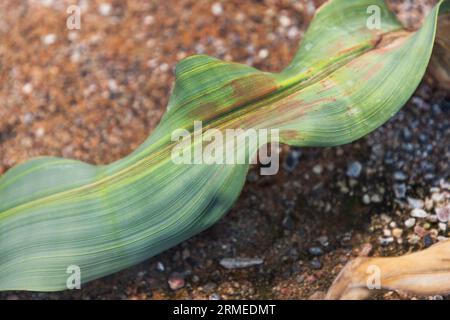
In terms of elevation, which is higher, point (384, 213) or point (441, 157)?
point (441, 157)

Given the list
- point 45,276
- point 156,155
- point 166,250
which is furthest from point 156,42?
point 45,276

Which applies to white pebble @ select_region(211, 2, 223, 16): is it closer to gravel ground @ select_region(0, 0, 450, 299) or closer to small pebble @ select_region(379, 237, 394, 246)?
gravel ground @ select_region(0, 0, 450, 299)

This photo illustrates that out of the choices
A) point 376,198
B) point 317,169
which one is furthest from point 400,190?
point 317,169

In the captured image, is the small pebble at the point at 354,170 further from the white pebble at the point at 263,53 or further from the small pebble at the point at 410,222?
the white pebble at the point at 263,53

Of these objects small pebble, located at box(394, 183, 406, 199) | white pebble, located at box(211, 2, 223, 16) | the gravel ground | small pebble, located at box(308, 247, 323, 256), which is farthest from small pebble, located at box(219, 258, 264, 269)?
white pebble, located at box(211, 2, 223, 16)

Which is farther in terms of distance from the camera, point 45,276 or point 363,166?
point 363,166

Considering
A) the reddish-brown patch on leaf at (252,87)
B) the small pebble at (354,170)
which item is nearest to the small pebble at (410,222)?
the small pebble at (354,170)

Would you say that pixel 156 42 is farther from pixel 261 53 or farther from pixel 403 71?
pixel 403 71

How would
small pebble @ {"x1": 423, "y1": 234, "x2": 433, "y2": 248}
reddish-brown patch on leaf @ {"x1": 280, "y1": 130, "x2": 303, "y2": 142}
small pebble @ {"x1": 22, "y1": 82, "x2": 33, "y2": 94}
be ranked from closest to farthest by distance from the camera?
1. reddish-brown patch on leaf @ {"x1": 280, "y1": 130, "x2": 303, "y2": 142}
2. small pebble @ {"x1": 423, "y1": 234, "x2": 433, "y2": 248}
3. small pebble @ {"x1": 22, "y1": 82, "x2": 33, "y2": 94}
